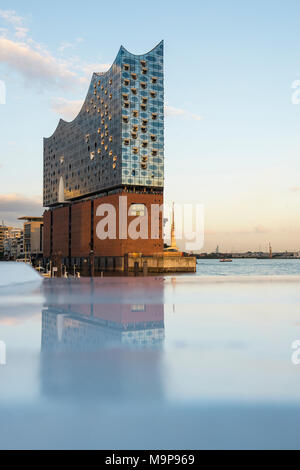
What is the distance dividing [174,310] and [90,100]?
119729 mm

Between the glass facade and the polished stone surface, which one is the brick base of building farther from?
the polished stone surface

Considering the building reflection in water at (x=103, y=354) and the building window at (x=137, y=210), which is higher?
the building window at (x=137, y=210)

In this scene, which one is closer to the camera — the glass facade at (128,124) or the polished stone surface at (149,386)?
the polished stone surface at (149,386)

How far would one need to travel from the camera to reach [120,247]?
347 ft

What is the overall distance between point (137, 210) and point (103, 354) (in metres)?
101

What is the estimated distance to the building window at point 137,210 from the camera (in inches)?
4181

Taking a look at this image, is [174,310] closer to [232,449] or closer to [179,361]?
[179,361]

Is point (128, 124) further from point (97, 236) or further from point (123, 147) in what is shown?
point (97, 236)

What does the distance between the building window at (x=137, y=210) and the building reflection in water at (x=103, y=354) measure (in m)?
94.4

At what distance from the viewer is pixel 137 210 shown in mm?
106938

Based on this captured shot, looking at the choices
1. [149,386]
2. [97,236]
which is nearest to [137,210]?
[97,236]

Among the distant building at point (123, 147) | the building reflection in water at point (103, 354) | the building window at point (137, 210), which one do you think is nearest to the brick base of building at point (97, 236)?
the distant building at point (123, 147)

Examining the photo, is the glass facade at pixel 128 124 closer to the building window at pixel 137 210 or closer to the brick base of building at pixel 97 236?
the brick base of building at pixel 97 236

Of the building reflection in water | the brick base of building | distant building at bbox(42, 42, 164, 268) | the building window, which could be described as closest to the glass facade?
distant building at bbox(42, 42, 164, 268)
